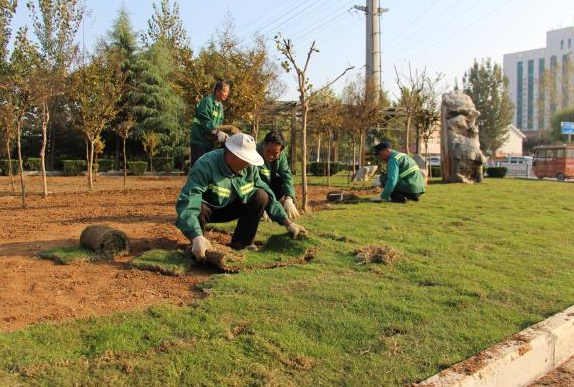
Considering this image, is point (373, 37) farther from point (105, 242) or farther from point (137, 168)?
point (105, 242)

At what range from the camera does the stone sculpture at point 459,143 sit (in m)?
17.5

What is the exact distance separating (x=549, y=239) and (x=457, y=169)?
1137 centimetres

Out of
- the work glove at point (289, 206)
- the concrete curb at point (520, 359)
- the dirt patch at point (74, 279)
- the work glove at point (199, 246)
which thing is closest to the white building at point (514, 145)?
the work glove at point (289, 206)

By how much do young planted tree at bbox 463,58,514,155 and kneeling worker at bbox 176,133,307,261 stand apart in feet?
172

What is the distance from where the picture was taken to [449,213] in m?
8.63

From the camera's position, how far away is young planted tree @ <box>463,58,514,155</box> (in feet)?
176

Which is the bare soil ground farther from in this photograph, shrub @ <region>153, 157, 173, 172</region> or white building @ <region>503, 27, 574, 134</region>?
white building @ <region>503, 27, 574, 134</region>

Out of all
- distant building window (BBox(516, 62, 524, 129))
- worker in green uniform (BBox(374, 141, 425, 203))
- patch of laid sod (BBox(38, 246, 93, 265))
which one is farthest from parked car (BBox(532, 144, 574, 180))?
distant building window (BBox(516, 62, 524, 129))

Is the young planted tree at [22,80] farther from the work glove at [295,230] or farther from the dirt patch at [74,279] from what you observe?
the work glove at [295,230]

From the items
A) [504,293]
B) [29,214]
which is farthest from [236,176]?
[29,214]

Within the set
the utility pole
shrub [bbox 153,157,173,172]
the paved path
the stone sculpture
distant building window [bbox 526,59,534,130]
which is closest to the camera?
the paved path

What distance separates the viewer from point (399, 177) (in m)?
9.58

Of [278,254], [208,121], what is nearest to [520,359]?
[278,254]

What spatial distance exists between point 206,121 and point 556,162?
2789cm
